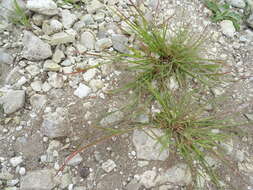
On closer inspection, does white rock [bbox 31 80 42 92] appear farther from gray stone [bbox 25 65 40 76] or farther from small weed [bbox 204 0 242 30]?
small weed [bbox 204 0 242 30]

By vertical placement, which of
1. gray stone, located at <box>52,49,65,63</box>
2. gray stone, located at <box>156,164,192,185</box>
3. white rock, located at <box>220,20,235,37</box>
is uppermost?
white rock, located at <box>220,20,235,37</box>

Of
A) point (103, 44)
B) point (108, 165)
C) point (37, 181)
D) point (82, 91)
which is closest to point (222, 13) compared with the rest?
point (103, 44)

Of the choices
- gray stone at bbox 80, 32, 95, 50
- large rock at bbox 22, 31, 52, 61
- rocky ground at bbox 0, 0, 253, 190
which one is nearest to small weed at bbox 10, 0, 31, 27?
rocky ground at bbox 0, 0, 253, 190

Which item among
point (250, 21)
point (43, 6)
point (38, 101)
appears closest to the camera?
point (38, 101)

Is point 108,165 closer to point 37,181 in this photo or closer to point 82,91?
point 37,181

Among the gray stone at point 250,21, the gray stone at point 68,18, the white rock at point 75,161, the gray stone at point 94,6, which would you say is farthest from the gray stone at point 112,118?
the gray stone at point 250,21

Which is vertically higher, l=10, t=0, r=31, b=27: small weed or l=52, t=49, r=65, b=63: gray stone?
l=10, t=0, r=31, b=27: small weed

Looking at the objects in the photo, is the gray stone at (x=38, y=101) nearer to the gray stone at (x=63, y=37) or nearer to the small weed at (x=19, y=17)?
the gray stone at (x=63, y=37)
